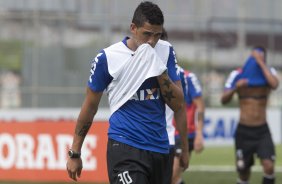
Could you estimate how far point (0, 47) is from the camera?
27.7 m

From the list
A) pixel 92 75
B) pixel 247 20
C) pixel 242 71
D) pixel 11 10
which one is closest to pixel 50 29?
pixel 11 10

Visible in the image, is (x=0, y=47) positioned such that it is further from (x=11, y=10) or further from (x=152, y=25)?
(x=152, y=25)

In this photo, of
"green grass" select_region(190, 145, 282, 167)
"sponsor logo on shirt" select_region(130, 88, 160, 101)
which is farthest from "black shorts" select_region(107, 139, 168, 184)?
"green grass" select_region(190, 145, 282, 167)

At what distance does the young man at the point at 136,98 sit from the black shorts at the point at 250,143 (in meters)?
5.55

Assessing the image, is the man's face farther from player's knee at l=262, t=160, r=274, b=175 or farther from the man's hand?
player's knee at l=262, t=160, r=274, b=175

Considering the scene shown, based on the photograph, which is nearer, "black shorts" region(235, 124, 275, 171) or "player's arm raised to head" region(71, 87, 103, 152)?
"player's arm raised to head" region(71, 87, 103, 152)

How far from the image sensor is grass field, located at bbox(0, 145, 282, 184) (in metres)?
14.9

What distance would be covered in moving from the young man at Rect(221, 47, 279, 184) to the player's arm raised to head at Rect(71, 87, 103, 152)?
224 inches

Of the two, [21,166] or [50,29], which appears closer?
[21,166]

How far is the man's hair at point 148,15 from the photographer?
243 inches

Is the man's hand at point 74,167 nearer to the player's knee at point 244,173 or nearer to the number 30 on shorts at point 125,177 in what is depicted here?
the number 30 on shorts at point 125,177

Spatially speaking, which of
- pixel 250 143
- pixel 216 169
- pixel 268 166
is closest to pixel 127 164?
pixel 268 166

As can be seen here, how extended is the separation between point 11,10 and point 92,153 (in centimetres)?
1388

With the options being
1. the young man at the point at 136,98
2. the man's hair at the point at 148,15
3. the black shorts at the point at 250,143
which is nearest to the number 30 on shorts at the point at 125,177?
the young man at the point at 136,98
